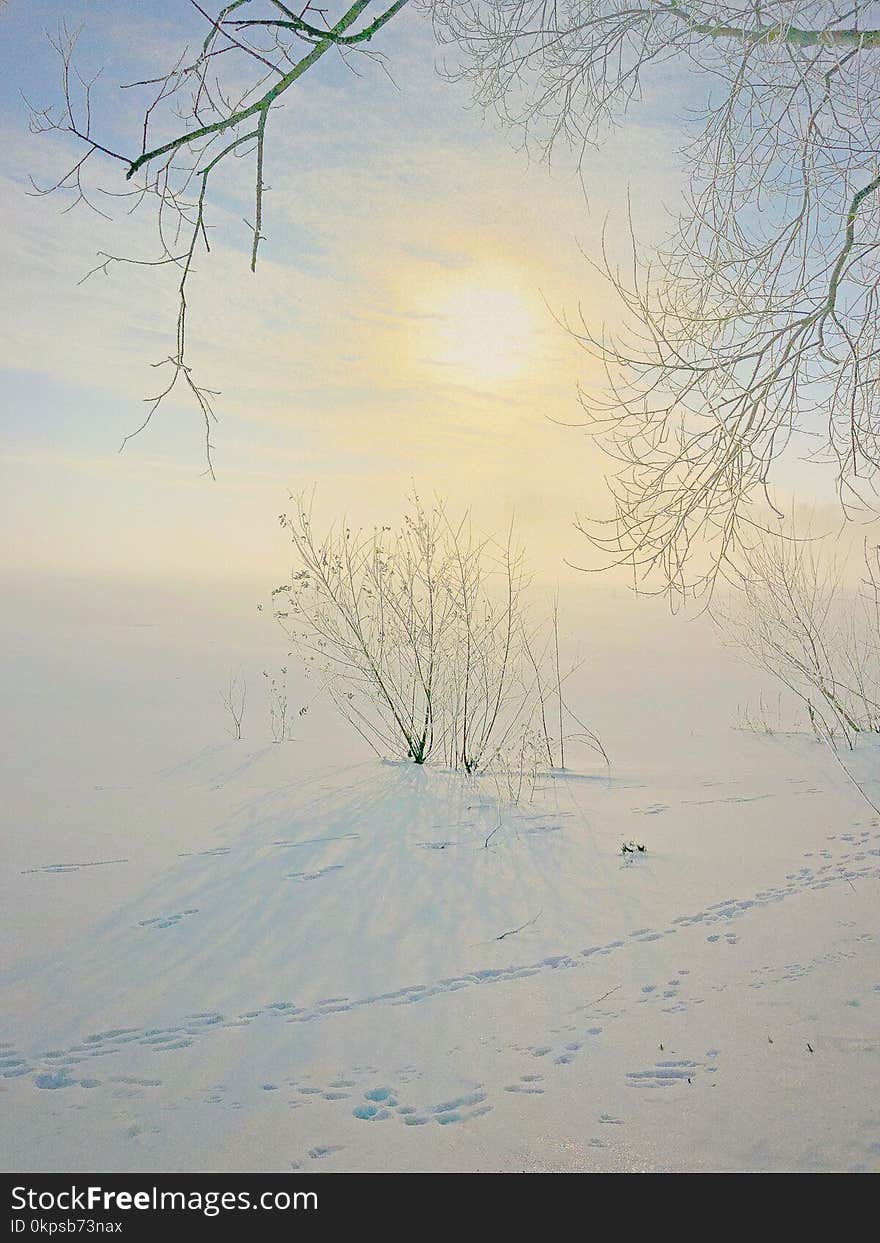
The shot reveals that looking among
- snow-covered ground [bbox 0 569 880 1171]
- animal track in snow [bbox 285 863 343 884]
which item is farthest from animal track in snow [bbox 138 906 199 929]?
animal track in snow [bbox 285 863 343 884]

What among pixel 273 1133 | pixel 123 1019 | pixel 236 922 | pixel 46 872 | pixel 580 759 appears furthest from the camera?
pixel 580 759

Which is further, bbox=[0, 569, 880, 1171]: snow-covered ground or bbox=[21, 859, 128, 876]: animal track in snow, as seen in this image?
bbox=[21, 859, 128, 876]: animal track in snow

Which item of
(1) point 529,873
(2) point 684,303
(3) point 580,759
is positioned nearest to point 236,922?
(1) point 529,873

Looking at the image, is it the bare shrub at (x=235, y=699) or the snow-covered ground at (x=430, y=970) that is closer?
the snow-covered ground at (x=430, y=970)

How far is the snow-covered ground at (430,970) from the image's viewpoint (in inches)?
110

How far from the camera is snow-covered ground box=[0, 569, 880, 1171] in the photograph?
110 inches

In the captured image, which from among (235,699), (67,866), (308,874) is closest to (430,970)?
(308,874)

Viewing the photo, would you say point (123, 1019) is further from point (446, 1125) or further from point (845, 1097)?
point (845, 1097)

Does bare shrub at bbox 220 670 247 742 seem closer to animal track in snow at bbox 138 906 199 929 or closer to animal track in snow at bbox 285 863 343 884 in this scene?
animal track in snow at bbox 285 863 343 884

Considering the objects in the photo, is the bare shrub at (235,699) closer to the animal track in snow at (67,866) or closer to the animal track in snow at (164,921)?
the animal track in snow at (67,866)

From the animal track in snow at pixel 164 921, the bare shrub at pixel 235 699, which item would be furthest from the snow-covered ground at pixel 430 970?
the bare shrub at pixel 235 699

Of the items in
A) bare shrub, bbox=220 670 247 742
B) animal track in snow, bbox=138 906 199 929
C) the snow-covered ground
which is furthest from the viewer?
bare shrub, bbox=220 670 247 742
